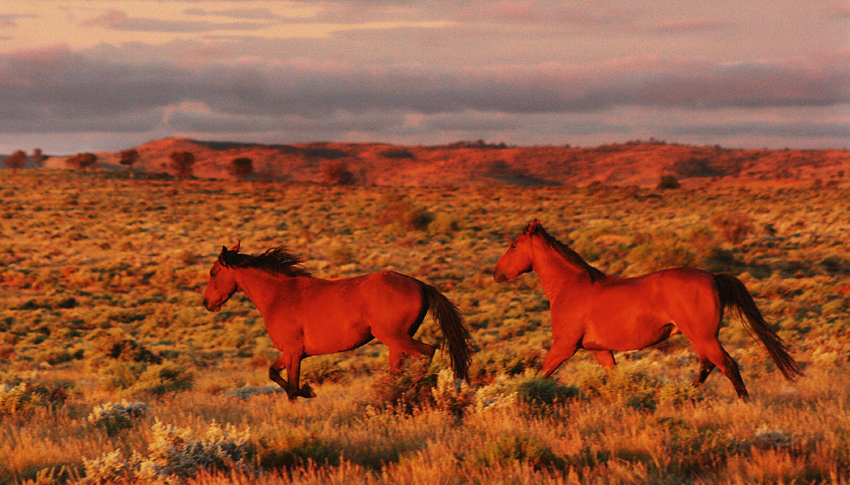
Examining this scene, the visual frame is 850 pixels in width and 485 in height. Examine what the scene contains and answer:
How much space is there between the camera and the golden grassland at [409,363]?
5559mm

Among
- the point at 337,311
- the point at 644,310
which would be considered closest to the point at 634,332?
the point at 644,310

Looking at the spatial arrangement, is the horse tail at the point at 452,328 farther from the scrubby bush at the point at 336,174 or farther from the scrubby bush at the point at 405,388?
the scrubby bush at the point at 336,174

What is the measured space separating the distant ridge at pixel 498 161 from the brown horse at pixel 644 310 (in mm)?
110414

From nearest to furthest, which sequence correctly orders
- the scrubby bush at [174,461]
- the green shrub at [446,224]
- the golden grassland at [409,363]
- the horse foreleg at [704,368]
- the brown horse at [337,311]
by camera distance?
1. the scrubby bush at [174,461]
2. the golden grassland at [409,363]
3. the brown horse at [337,311]
4. the horse foreleg at [704,368]
5. the green shrub at [446,224]

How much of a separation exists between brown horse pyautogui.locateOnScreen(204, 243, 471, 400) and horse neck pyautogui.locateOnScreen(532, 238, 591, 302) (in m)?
1.16

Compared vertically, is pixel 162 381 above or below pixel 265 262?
below

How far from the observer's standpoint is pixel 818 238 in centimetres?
3616

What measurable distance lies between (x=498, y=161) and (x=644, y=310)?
145 meters

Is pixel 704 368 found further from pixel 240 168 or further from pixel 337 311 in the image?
pixel 240 168

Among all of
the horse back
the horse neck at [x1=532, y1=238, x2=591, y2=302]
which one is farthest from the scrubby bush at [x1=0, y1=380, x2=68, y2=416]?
the horse neck at [x1=532, y1=238, x2=591, y2=302]

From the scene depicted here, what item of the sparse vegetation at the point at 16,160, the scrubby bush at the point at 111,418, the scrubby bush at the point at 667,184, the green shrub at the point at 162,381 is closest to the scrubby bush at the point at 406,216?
the green shrub at the point at 162,381

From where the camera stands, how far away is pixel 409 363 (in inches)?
339

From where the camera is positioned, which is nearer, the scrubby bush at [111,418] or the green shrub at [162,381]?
the scrubby bush at [111,418]

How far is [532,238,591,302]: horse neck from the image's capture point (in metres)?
8.07
